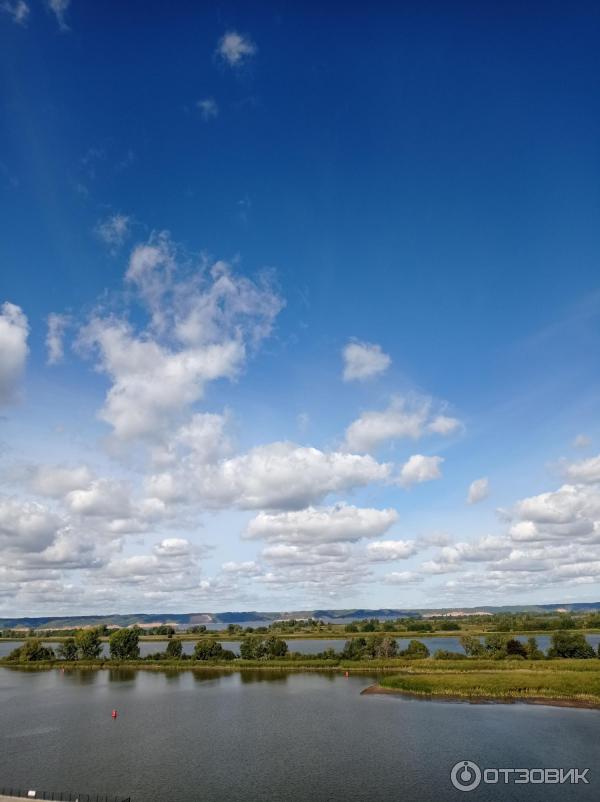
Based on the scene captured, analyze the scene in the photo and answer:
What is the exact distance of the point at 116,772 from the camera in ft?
205

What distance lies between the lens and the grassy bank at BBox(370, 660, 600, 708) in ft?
326

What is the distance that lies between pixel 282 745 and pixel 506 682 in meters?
55.8

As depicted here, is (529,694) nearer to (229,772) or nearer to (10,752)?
(229,772)

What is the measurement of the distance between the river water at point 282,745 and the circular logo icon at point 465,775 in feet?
3.00

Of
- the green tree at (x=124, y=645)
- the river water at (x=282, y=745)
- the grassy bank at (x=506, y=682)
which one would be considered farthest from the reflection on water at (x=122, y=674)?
the grassy bank at (x=506, y=682)

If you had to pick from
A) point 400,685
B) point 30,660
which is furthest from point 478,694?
point 30,660

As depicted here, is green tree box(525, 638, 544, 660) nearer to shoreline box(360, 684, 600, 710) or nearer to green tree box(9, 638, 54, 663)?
shoreline box(360, 684, 600, 710)

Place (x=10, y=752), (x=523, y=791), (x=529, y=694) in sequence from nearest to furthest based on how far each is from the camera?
1. (x=523, y=791)
2. (x=10, y=752)
3. (x=529, y=694)

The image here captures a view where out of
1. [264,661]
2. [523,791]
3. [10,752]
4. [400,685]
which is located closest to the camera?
[523,791]

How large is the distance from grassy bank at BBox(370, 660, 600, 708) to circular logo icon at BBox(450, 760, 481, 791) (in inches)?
1681

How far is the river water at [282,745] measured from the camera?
56188 mm

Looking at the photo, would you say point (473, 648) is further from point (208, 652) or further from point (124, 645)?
point (124, 645)

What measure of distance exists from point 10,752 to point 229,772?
3111 cm

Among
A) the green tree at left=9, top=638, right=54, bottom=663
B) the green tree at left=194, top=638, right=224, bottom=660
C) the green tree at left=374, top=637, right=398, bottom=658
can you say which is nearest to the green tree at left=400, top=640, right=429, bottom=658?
the green tree at left=374, top=637, right=398, bottom=658
